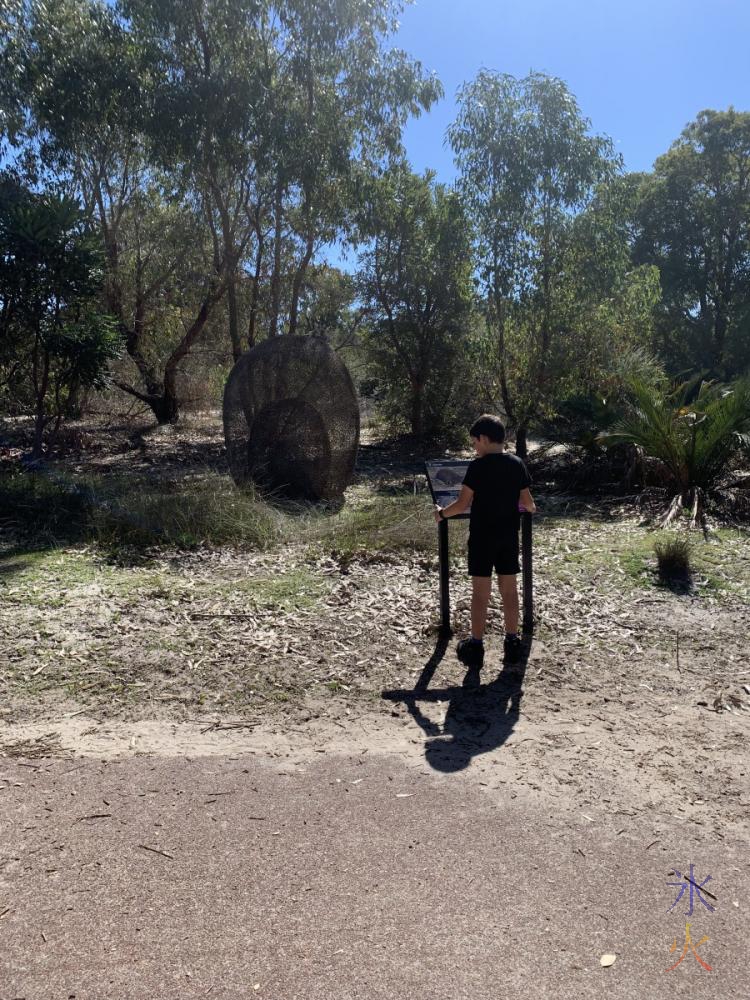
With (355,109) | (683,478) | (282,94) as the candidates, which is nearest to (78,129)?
(282,94)

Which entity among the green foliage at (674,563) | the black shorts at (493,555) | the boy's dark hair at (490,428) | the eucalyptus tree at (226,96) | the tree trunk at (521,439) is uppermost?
the eucalyptus tree at (226,96)

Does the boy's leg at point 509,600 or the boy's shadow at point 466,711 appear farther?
the boy's leg at point 509,600

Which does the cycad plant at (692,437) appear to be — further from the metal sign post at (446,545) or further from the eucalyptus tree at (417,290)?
the eucalyptus tree at (417,290)

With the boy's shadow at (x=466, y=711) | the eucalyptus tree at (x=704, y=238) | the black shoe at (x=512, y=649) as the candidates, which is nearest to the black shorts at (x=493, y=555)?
the black shoe at (x=512, y=649)

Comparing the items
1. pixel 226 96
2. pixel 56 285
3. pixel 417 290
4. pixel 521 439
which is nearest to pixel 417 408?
pixel 417 290

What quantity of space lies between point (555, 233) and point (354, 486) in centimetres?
635

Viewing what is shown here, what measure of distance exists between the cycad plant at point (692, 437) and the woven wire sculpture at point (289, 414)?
360 centimetres

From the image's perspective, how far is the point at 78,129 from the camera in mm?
13914

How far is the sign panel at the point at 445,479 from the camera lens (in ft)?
17.7

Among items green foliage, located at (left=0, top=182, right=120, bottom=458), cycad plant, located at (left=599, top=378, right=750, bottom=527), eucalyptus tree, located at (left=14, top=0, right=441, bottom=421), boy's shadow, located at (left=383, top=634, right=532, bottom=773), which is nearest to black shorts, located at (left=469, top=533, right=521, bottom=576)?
boy's shadow, located at (left=383, top=634, right=532, bottom=773)

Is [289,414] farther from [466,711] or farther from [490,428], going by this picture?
[466,711]

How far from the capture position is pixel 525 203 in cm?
1434

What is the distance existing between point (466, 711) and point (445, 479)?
1844 mm

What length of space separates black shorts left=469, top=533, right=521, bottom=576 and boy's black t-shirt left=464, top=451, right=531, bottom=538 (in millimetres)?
41
